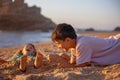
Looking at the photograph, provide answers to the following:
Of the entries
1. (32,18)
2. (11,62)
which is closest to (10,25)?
(32,18)

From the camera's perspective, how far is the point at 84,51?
434 centimetres

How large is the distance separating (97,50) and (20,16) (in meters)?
50.0

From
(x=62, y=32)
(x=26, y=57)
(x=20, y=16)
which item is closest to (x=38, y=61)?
(x=26, y=57)

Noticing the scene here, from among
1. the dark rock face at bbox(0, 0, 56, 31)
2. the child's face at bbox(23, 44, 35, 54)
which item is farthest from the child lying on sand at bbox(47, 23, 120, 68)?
the dark rock face at bbox(0, 0, 56, 31)

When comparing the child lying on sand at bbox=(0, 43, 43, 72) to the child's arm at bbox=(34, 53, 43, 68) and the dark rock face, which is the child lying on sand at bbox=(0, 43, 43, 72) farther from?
the dark rock face

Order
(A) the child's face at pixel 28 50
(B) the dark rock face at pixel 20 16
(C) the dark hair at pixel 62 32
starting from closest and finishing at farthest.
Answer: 1. (C) the dark hair at pixel 62 32
2. (A) the child's face at pixel 28 50
3. (B) the dark rock face at pixel 20 16

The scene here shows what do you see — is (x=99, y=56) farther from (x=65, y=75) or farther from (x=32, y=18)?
(x=32, y=18)

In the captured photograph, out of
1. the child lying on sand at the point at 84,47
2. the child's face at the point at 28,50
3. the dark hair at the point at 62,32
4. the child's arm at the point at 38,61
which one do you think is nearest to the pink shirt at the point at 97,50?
the child lying on sand at the point at 84,47

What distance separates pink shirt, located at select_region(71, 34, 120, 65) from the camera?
4.35 metres

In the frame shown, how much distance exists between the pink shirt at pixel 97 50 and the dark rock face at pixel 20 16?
41.8 m

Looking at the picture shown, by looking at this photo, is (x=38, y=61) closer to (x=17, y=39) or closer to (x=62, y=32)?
(x=62, y=32)

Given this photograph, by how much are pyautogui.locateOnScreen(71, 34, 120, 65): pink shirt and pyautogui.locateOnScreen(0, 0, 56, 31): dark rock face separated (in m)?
41.8

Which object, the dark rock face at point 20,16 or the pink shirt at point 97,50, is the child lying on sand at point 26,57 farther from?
the dark rock face at point 20,16

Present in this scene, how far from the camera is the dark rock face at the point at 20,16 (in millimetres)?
48406
